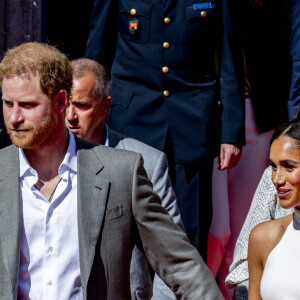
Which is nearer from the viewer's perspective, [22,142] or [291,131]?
[22,142]

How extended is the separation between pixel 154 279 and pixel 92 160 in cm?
115

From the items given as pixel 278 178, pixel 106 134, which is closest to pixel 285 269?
pixel 278 178

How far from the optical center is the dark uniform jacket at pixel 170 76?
4645mm

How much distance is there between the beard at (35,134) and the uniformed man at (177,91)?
148cm

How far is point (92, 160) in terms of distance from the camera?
331 centimetres

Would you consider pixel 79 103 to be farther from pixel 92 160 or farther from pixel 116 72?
pixel 92 160

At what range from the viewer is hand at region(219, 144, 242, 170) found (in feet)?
15.2

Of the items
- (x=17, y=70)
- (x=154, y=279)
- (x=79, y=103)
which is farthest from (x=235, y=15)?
(x=17, y=70)

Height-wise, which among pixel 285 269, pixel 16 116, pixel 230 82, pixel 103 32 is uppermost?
pixel 103 32

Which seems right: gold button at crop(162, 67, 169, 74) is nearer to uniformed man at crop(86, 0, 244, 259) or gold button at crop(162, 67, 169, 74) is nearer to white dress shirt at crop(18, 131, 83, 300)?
uniformed man at crop(86, 0, 244, 259)

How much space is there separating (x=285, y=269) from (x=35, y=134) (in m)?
1.38

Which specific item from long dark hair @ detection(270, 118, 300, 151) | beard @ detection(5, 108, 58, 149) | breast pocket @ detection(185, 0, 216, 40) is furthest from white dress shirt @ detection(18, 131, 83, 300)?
breast pocket @ detection(185, 0, 216, 40)

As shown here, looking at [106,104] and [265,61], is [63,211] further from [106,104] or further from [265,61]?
[265,61]

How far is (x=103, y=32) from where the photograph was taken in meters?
4.73
